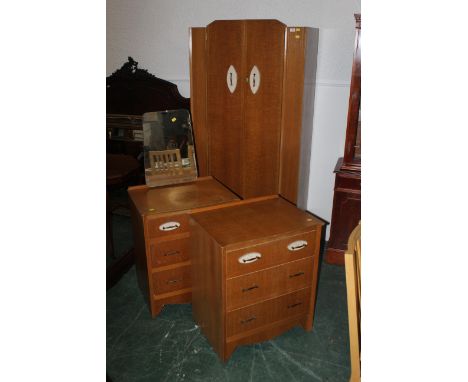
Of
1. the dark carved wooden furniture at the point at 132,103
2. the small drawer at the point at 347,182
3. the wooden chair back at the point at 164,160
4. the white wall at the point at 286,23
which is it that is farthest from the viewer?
the dark carved wooden furniture at the point at 132,103

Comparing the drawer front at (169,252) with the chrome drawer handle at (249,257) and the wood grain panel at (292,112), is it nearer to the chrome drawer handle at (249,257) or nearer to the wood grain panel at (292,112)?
the chrome drawer handle at (249,257)

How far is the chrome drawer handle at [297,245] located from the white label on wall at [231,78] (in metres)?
1.29

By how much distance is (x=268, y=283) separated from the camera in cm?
204

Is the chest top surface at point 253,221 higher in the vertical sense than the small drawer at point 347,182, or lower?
lower

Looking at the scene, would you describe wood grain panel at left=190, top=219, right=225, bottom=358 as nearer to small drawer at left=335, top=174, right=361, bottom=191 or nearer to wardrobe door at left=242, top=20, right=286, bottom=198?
wardrobe door at left=242, top=20, right=286, bottom=198

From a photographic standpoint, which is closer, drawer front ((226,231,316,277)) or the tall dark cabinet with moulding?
drawer front ((226,231,316,277))

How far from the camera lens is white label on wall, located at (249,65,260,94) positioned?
8.91 ft

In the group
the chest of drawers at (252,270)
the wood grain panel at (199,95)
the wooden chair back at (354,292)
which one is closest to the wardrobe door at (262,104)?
the wood grain panel at (199,95)

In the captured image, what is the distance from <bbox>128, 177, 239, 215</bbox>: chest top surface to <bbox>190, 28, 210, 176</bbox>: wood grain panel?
1.57 feet

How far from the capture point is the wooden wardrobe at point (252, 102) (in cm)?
267

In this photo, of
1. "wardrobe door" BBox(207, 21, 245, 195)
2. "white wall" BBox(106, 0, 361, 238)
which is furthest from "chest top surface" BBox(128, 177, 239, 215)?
"white wall" BBox(106, 0, 361, 238)
